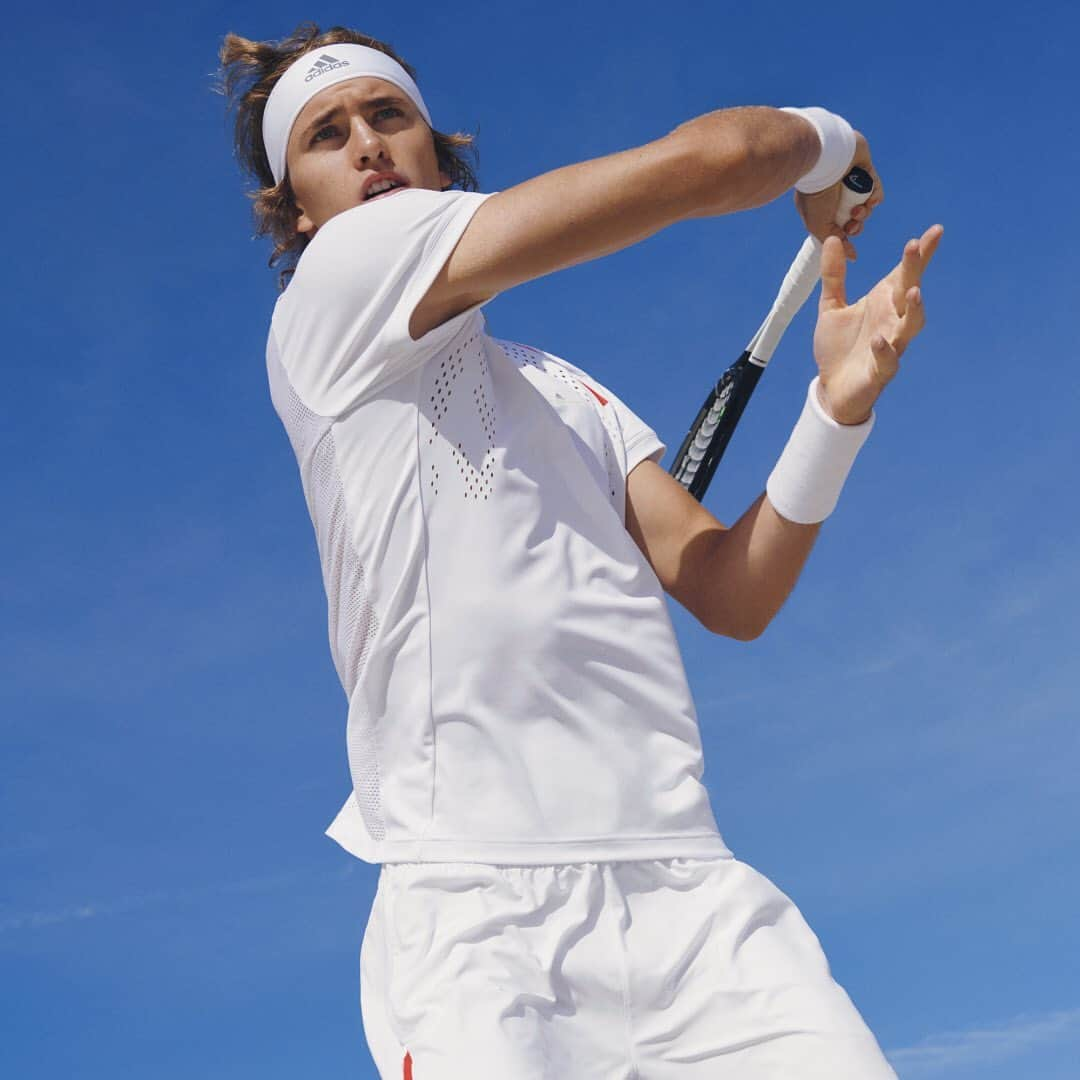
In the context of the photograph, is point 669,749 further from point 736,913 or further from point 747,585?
point 747,585

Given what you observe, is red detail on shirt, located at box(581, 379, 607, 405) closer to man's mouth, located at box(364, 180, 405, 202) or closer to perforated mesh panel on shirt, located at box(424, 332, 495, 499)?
perforated mesh panel on shirt, located at box(424, 332, 495, 499)

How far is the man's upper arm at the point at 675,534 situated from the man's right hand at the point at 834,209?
0.88m

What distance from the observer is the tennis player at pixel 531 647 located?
12.1ft

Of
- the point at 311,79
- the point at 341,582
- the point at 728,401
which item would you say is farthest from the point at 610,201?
the point at 728,401

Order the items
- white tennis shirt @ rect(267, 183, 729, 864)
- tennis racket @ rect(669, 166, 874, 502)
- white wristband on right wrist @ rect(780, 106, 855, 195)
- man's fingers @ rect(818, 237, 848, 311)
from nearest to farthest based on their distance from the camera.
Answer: white tennis shirt @ rect(267, 183, 729, 864) → white wristband on right wrist @ rect(780, 106, 855, 195) → man's fingers @ rect(818, 237, 848, 311) → tennis racket @ rect(669, 166, 874, 502)

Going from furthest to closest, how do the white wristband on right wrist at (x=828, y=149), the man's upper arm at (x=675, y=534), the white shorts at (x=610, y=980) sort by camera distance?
the man's upper arm at (x=675, y=534)
the white wristband on right wrist at (x=828, y=149)
the white shorts at (x=610, y=980)

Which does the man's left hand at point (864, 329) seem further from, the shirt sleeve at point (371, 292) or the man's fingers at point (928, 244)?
the shirt sleeve at point (371, 292)

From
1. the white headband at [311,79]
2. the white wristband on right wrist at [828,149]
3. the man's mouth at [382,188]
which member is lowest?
the white wristband on right wrist at [828,149]

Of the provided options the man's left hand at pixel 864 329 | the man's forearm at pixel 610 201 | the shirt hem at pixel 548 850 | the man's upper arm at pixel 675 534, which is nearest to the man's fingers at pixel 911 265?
the man's left hand at pixel 864 329

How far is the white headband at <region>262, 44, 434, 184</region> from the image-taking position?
4797mm

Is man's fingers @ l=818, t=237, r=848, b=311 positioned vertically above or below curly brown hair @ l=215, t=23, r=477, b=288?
below

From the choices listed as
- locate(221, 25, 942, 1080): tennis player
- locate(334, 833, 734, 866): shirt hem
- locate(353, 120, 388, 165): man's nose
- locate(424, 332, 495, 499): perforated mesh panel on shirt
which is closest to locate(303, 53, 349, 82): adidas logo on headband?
locate(353, 120, 388, 165): man's nose

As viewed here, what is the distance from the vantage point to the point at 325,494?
4.26 metres

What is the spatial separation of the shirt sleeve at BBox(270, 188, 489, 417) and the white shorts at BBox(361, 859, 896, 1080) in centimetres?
129
